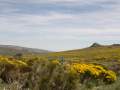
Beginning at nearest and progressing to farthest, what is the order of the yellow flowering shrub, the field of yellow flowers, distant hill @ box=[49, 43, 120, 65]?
the field of yellow flowers < the yellow flowering shrub < distant hill @ box=[49, 43, 120, 65]

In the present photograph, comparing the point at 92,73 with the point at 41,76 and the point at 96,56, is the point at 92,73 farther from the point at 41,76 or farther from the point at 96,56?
the point at 96,56

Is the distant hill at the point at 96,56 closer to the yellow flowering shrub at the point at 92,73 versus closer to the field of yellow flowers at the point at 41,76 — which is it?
the yellow flowering shrub at the point at 92,73

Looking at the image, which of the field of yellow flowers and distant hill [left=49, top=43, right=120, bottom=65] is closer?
the field of yellow flowers

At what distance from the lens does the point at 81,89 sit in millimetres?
21500

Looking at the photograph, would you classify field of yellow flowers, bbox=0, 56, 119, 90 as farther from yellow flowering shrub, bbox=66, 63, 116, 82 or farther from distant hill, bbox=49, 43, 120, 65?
distant hill, bbox=49, 43, 120, 65

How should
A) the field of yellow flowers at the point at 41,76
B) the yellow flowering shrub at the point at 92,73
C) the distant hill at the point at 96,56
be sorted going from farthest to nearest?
the distant hill at the point at 96,56 → the yellow flowering shrub at the point at 92,73 → the field of yellow flowers at the point at 41,76

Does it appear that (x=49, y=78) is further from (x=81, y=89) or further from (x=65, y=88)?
(x=81, y=89)

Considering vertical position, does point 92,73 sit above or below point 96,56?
below

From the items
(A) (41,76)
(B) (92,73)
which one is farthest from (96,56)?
(A) (41,76)

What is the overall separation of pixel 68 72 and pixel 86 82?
4435mm

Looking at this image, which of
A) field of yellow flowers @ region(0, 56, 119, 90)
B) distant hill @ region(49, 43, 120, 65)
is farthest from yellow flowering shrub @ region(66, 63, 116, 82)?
distant hill @ region(49, 43, 120, 65)

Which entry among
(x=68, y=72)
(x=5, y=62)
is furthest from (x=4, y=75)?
(x=68, y=72)

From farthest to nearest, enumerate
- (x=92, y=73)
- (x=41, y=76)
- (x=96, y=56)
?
(x=96, y=56) < (x=92, y=73) < (x=41, y=76)

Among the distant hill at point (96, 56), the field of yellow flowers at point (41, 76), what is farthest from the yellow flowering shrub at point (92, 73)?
the distant hill at point (96, 56)
